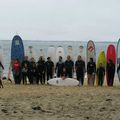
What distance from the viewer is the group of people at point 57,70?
19.5 meters

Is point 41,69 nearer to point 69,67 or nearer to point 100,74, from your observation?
point 69,67

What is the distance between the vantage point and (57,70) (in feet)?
64.7

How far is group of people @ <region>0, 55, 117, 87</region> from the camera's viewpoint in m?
19.5

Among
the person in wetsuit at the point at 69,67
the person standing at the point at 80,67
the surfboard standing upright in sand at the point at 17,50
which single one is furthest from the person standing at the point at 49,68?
the surfboard standing upright in sand at the point at 17,50

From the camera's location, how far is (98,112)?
437 inches

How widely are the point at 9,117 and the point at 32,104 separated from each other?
1905mm

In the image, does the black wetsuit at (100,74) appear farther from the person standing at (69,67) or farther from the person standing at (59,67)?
the person standing at (59,67)

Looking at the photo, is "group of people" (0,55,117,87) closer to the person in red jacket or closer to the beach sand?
the person in red jacket

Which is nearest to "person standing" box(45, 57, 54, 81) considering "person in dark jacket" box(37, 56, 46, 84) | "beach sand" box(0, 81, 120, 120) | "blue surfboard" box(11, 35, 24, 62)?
"person in dark jacket" box(37, 56, 46, 84)

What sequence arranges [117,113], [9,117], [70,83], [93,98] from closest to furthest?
[9,117], [117,113], [93,98], [70,83]

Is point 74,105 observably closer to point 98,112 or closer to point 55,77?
point 98,112

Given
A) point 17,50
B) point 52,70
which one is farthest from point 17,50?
point 52,70

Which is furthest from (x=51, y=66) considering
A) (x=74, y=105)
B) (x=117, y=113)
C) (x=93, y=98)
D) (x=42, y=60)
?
(x=117, y=113)

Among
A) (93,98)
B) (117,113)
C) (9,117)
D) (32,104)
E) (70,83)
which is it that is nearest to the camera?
(9,117)
